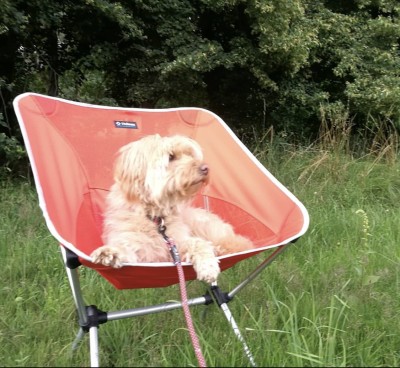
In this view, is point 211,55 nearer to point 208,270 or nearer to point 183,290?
point 208,270

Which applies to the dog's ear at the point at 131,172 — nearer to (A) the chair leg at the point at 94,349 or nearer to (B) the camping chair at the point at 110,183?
(B) the camping chair at the point at 110,183

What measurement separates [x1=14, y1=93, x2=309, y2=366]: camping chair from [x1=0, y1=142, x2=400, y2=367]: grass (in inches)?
7.5

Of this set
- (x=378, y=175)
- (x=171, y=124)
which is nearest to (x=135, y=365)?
(x=171, y=124)

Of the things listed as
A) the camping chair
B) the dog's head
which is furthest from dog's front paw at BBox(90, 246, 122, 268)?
the dog's head

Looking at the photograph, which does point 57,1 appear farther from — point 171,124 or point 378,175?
point 378,175

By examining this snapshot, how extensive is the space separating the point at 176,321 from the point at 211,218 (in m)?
0.55

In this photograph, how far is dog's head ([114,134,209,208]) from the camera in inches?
92.7

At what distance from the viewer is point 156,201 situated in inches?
94.8

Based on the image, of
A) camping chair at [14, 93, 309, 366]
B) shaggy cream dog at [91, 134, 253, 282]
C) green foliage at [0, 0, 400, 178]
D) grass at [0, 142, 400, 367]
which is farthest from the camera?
green foliage at [0, 0, 400, 178]

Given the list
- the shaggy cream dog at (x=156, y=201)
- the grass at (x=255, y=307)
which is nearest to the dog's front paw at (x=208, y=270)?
the shaggy cream dog at (x=156, y=201)

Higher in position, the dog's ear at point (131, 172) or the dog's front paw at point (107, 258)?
the dog's ear at point (131, 172)

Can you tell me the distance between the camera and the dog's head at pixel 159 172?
92.7 inches

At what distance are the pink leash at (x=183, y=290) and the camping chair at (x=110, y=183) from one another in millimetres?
47

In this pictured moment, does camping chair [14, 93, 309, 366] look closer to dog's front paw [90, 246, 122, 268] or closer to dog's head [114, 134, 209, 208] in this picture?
dog's front paw [90, 246, 122, 268]
